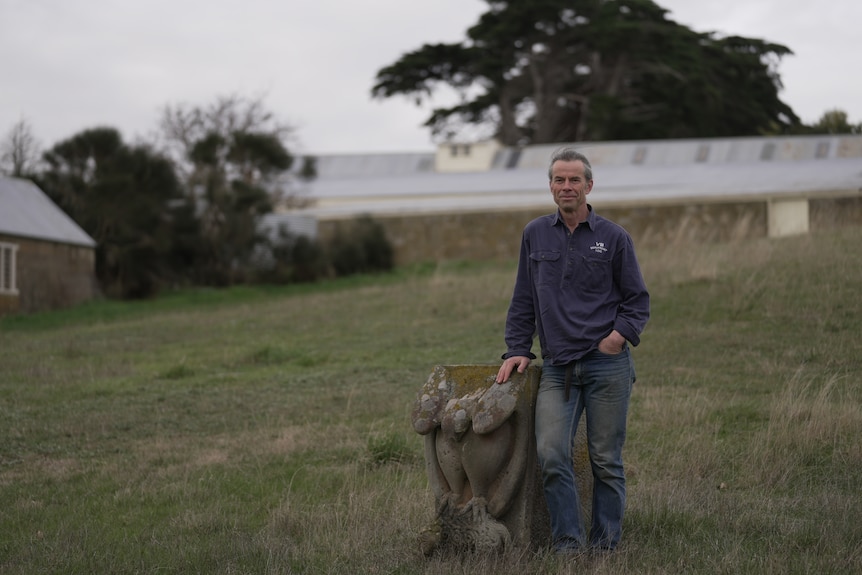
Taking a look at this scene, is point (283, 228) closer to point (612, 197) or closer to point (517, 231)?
point (517, 231)

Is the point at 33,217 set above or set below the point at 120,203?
below

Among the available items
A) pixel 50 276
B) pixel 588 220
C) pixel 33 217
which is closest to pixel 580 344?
pixel 588 220

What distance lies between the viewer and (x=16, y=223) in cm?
2509

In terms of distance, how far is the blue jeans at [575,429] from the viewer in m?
4.73

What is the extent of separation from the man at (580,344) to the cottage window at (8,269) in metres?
21.6

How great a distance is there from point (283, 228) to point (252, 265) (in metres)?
1.66

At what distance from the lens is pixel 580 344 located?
4770 mm

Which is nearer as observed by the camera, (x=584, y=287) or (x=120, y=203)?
(x=584, y=287)

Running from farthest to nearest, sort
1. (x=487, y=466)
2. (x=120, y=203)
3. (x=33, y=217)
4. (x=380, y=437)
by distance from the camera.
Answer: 1. (x=120, y=203)
2. (x=33, y=217)
3. (x=380, y=437)
4. (x=487, y=466)

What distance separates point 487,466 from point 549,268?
3.21 ft

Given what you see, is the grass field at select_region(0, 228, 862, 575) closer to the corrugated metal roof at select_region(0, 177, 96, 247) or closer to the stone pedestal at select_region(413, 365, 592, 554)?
the stone pedestal at select_region(413, 365, 592, 554)

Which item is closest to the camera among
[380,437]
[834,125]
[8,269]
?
[380,437]

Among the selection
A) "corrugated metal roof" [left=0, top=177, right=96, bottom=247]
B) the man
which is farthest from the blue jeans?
"corrugated metal roof" [left=0, top=177, right=96, bottom=247]

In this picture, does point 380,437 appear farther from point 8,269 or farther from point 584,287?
point 8,269
